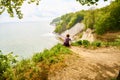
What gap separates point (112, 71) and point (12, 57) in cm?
659

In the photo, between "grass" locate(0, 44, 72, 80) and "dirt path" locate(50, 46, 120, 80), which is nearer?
"grass" locate(0, 44, 72, 80)

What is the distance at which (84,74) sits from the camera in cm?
1307

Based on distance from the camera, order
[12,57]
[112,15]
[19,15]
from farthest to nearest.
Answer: [112,15] < [12,57] < [19,15]

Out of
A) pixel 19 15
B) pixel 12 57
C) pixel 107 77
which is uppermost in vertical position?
pixel 19 15

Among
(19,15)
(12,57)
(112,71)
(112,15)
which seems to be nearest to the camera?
(19,15)

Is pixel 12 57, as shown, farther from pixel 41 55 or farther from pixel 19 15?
pixel 41 55

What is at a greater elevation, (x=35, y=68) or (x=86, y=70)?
(x=35, y=68)

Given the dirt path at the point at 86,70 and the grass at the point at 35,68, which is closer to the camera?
the grass at the point at 35,68

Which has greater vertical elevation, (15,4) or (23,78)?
(15,4)

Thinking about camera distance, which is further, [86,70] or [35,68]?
[86,70]

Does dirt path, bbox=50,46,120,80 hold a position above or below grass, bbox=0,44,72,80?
below

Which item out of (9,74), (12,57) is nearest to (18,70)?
(9,74)

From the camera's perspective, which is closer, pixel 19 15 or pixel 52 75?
pixel 19 15

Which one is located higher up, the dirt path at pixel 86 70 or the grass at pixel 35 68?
the grass at pixel 35 68
